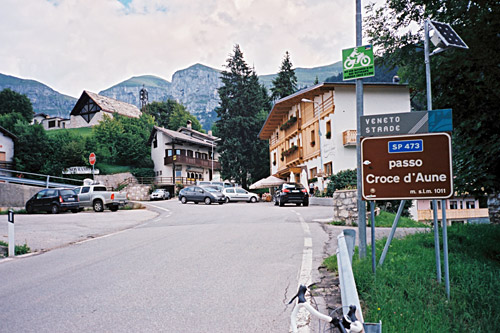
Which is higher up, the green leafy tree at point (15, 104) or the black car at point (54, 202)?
the green leafy tree at point (15, 104)

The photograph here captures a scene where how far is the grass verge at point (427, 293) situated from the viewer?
14.8 ft

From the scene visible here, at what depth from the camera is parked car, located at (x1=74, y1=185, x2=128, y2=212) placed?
2833 cm

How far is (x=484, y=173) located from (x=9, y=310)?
7.77m

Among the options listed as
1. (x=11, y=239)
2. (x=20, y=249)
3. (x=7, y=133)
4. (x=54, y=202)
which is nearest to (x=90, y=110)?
(x=7, y=133)

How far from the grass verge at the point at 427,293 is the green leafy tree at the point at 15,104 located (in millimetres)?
81638

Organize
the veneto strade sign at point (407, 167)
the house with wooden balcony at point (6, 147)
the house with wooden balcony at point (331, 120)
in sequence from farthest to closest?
the house with wooden balcony at point (6, 147) → the house with wooden balcony at point (331, 120) → the veneto strade sign at point (407, 167)

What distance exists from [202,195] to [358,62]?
31549 mm

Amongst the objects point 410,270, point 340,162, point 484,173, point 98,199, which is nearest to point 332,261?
point 410,270

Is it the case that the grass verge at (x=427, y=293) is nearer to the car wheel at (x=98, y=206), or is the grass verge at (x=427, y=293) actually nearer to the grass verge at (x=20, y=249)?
the grass verge at (x=20, y=249)

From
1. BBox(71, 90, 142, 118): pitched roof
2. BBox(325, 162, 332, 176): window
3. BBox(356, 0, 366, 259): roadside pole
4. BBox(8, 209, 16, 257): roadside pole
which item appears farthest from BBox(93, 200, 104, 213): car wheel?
BBox(71, 90, 142, 118): pitched roof

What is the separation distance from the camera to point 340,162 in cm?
3616

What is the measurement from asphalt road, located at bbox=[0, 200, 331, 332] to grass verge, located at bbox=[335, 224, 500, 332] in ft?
3.19

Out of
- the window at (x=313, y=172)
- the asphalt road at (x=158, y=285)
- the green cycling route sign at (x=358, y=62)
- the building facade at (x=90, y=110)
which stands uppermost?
the building facade at (x=90, y=110)

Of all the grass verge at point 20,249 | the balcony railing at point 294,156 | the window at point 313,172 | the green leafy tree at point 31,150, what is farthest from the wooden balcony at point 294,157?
the grass verge at point 20,249
